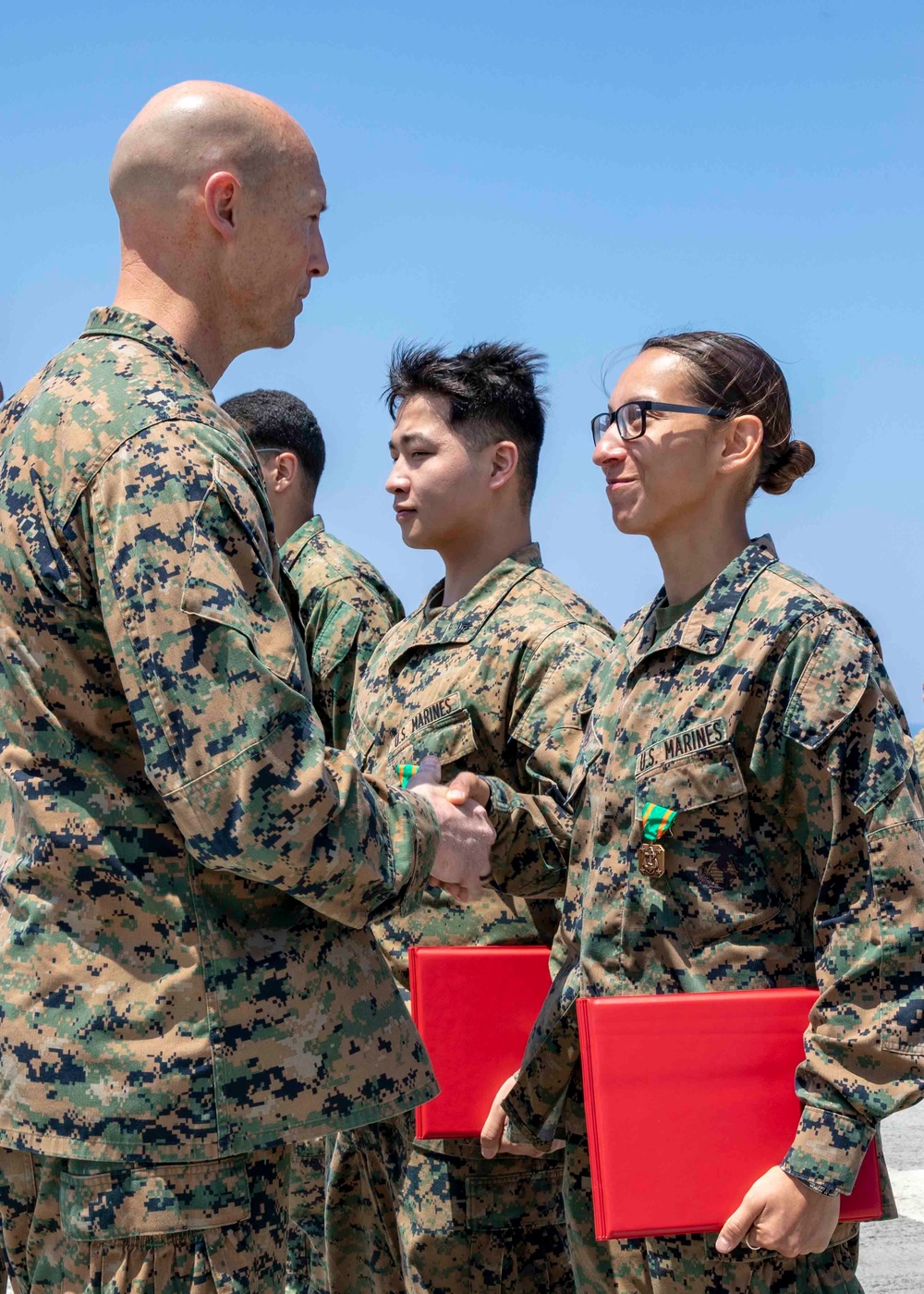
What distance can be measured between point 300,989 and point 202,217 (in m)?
1.31

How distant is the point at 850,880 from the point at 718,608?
1.93 feet

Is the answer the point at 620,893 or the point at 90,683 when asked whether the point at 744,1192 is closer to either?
the point at 620,893

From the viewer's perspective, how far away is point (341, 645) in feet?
17.3

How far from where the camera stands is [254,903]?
2184mm

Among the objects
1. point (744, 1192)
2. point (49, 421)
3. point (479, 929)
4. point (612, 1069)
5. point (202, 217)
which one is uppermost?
point (202, 217)

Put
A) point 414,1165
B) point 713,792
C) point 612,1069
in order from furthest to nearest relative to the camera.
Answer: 1. point 414,1165
2. point 713,792
3. point 612,1069

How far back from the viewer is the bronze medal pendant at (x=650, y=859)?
2619 mm

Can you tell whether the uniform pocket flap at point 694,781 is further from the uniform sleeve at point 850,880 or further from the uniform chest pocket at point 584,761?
the uniform chest pocket at point 584,761

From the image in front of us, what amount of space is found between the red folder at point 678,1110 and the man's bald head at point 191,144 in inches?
61.1

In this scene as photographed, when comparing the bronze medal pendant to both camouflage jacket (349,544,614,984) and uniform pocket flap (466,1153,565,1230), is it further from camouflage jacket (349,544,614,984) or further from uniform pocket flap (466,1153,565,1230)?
uniform pocket flap (466,1153,565,1230)

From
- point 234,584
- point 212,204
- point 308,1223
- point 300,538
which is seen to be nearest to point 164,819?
point 234,584

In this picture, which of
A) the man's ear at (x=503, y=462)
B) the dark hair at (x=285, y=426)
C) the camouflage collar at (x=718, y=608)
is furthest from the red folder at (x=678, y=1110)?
the dark hair at (x=285, y=426)

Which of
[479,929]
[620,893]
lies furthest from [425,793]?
[479,929]

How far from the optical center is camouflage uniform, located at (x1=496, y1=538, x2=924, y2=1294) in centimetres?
236
